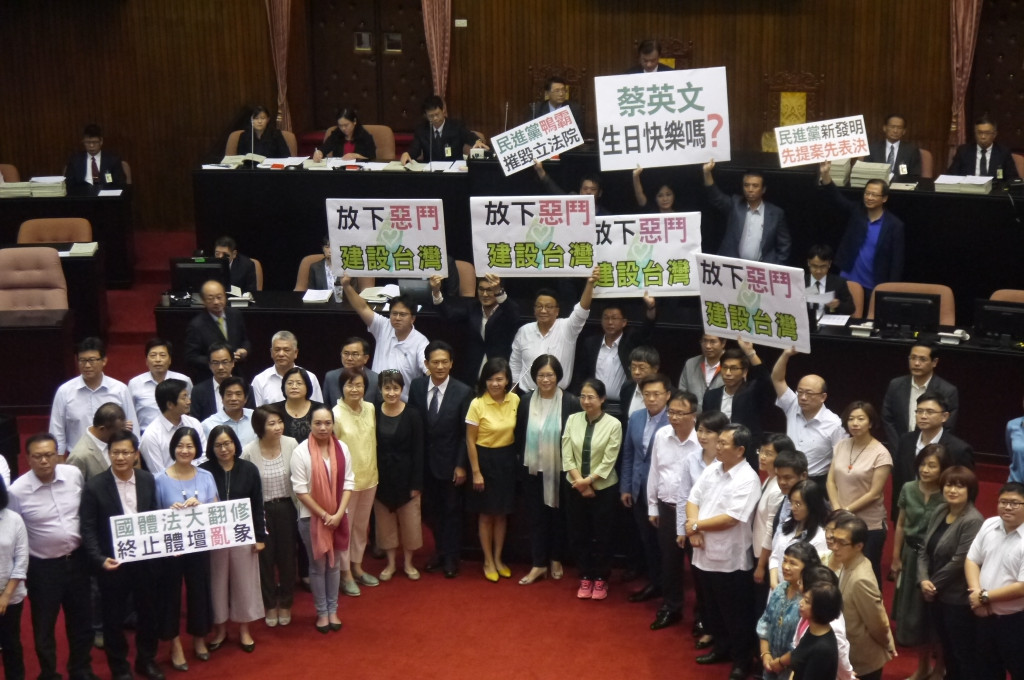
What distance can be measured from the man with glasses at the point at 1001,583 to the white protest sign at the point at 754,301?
5.79 ft

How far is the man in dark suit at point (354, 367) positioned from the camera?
8.26 metres

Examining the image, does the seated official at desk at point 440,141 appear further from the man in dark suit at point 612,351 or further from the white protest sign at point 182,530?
the white protest sign at point 182,530

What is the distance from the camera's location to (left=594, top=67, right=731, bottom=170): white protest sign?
31.5 ft

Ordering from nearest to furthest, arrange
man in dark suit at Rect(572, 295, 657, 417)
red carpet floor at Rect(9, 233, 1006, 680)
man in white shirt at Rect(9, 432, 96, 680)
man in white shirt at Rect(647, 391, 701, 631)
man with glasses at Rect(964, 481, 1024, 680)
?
man with glasses at Rect(964, 481, 1024, 680), man in white shirt at Rect(9, 432, 96, 680), red carpet floor at Rect(9, 233, 1006, 680), man in white shirt at Rect(647, 391, 701, 631), man in dark suit at Rect(572, 295, 657, 417)

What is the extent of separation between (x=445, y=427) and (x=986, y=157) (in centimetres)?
569

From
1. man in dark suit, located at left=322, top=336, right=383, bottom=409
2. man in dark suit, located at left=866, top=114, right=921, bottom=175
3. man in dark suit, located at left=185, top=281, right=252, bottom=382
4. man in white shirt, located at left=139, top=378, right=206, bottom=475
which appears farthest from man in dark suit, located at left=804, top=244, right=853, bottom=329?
man in white shirt, located at left=139, top=378, right=206, bottom=475

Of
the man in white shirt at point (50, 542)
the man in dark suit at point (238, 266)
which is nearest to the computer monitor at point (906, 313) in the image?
the man in dark suit at point (238, 266)

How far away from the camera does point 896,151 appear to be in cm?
1142

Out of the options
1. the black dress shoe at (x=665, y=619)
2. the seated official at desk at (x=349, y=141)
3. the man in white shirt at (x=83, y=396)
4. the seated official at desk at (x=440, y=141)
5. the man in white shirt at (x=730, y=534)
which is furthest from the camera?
the seated official at desk at (x=349, y=141)

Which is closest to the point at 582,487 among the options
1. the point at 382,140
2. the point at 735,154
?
the point at 735,154

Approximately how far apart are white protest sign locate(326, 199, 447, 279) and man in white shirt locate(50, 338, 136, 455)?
1826 millimetres

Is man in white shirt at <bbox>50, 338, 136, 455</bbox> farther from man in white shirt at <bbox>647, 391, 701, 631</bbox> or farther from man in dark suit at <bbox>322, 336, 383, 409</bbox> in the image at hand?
man in white shirt at <bbox>647, 391, 701, 631</bbox>

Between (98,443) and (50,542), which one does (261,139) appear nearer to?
(98,443)

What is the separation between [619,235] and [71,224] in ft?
17.7
